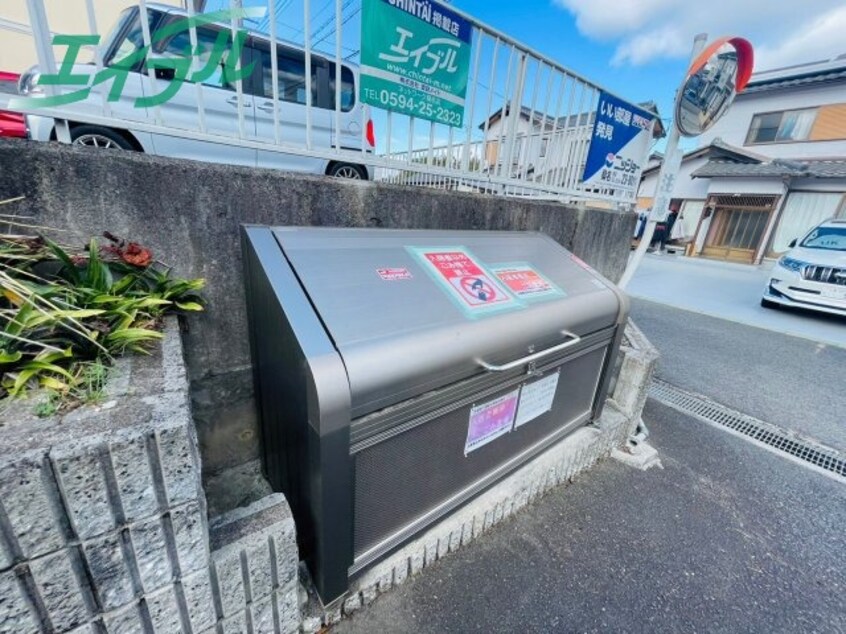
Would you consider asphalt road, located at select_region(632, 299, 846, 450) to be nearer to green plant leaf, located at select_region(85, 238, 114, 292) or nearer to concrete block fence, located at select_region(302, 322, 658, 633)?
concrete block fence, located at select_region(302, 322, 658, 633)

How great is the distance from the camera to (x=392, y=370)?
1.18m

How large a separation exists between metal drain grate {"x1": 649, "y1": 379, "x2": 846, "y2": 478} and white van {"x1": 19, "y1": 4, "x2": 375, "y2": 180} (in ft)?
11.5

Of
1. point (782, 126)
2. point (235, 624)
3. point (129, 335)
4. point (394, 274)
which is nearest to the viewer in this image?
point (129, 335)

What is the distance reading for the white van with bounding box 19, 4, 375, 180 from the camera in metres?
2.44

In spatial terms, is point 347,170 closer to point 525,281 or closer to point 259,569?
point 525,281

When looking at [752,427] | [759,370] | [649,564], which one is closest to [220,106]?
[649,564]

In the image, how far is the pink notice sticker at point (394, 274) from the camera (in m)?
1.52

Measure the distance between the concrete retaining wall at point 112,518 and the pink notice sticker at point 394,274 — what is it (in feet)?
2.58

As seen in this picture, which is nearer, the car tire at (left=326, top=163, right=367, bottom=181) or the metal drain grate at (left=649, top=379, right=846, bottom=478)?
the metal drain grate at (left=649, top=379, right=846, bottom=478)

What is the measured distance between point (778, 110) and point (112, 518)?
74.1ft

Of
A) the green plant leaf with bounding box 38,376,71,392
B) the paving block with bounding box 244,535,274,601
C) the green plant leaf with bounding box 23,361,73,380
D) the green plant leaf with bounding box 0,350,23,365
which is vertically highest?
the green plant leaf with bounding box 0,350,23,365

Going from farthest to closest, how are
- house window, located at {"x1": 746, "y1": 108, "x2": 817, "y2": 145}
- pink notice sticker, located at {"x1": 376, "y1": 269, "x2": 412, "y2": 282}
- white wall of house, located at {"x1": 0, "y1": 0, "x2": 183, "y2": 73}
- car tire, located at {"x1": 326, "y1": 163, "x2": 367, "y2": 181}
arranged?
house window, located at {"x1": 746, "y1": 108, "x2": 817, "y2": 145}
white wall of house, located at {"x1": 0, "y1": 0, "x2": 183, "y2": 73}
car tire, located at {"x1": 326, "y1": 163, "x2": 367, "y2": 181}
pink notice sticker, located at {"x1": 376, "y1": 269, "x2": 412, "y2": 282}

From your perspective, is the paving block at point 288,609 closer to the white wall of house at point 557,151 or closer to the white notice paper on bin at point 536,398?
the white notice paper on bin at point 536,398

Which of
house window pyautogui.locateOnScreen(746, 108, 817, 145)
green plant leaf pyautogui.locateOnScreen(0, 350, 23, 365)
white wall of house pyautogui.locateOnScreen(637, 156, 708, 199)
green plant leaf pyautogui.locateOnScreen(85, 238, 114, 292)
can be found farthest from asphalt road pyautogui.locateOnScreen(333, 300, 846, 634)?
house window pyautogui.locateOnScreen(746, 108, 817, 145)
